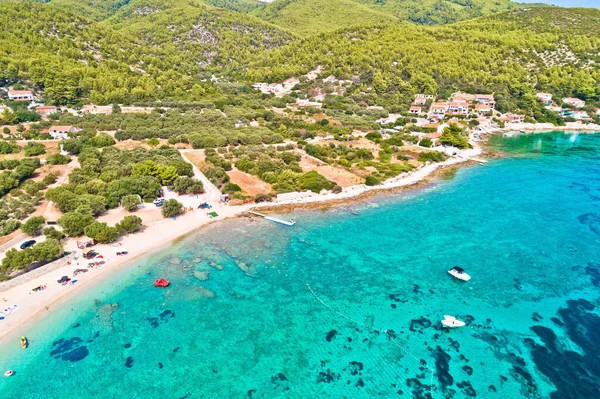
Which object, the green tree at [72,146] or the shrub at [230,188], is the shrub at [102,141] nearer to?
the green tree at [72,146]

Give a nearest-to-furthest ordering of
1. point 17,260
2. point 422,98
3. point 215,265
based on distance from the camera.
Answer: point 17,260
point 215,265
point 422,98

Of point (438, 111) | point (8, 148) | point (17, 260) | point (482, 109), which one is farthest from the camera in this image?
point (482, 109)

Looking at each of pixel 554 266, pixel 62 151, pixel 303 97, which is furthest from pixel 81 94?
pixel 554 266

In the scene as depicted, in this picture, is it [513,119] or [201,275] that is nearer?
[201,275]

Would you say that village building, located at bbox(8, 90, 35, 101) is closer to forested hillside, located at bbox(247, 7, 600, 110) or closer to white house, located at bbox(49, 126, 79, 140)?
white house, located at bbox(49, 126, 79, 140)

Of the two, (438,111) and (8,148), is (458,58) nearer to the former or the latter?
(438,111)

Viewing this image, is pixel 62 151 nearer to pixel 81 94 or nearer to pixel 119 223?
pixel 119 223

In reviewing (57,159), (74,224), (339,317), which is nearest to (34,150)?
(57,159)
